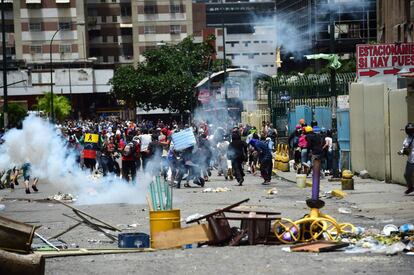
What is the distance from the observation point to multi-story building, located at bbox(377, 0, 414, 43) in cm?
3978

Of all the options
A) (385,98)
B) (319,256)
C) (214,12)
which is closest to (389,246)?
(319,256)

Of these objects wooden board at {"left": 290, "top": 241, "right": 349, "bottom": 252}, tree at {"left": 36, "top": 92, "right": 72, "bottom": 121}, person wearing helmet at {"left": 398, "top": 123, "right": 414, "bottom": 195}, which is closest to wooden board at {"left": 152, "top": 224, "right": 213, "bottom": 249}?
wooden board at {"left": 290, "top": 241, "right": 349, "bottom": 252}

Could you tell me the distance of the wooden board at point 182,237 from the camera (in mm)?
13078

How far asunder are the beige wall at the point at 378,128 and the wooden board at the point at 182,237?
11.1 m

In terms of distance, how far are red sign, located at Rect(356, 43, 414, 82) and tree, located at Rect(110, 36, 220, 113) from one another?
51.8 metres

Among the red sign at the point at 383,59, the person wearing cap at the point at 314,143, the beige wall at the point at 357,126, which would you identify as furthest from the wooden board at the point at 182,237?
the red sign at the point at 383,59

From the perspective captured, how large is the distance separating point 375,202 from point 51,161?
10211mm

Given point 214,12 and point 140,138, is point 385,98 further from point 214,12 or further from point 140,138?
point 214,12

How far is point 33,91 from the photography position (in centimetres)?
9962

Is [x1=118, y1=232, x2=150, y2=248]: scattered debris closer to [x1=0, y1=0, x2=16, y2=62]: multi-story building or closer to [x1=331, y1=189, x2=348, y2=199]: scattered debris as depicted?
[x1=331, y1=189, x2=348, y2=199]: scattered debris

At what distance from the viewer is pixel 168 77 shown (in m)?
80.8

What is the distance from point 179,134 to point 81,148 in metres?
5.29

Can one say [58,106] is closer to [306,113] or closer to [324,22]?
[324,22]

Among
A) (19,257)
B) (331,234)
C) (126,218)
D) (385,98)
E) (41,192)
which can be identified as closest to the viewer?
(19,257)
